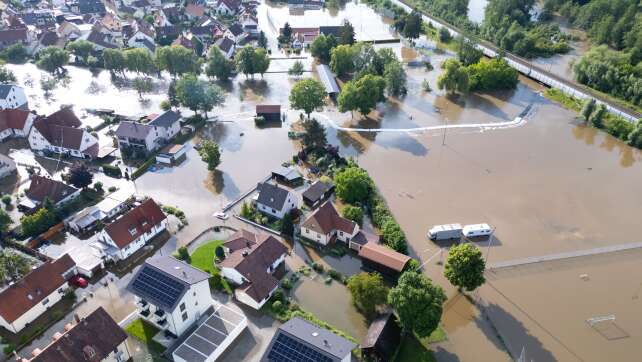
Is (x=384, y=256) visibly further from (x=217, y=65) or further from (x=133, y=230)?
(x=217, y=65)

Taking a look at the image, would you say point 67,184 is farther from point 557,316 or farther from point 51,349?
point 557,316

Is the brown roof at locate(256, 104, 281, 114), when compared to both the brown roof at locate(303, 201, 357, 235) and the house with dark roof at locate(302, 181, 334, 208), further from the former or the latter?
the brown roof at locate(303, 201, 357, 235)

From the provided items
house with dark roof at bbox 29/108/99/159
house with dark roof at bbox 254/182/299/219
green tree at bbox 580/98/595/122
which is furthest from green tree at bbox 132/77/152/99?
green tree at bbox 580/98/595/122

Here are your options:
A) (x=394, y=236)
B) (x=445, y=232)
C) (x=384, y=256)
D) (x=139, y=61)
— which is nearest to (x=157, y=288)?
(x=384, y=256)

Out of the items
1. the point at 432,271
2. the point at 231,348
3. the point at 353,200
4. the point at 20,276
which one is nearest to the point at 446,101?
the point at 353,200

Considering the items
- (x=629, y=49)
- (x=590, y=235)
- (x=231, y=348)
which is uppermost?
(x=629, y=49)

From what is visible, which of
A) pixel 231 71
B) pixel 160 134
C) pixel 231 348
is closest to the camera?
pixel 231 348

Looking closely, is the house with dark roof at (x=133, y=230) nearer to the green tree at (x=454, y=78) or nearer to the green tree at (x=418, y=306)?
the green tree at (x=418, y=306)
